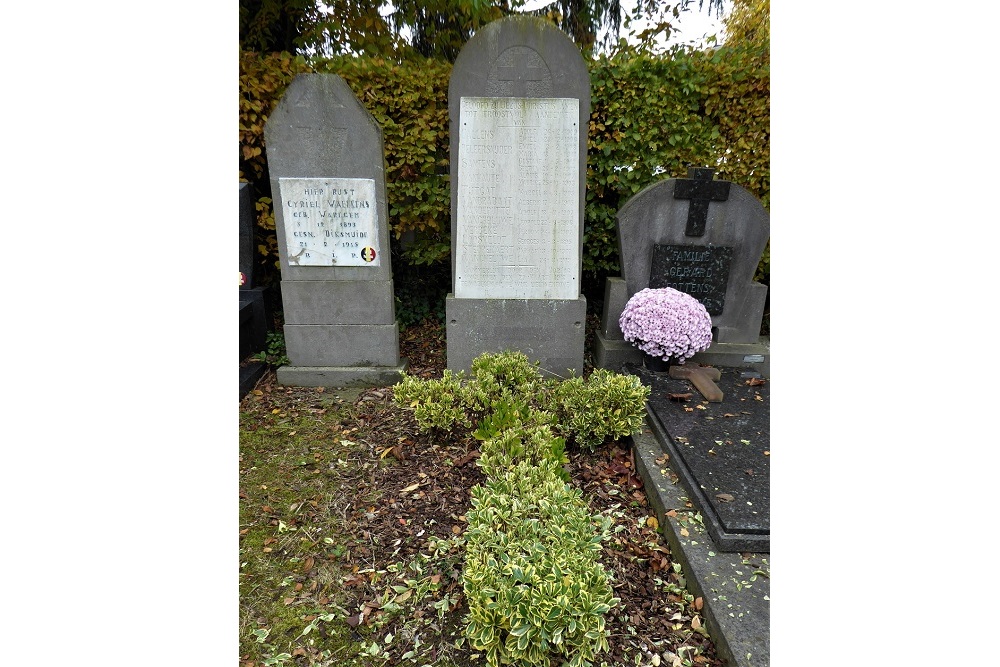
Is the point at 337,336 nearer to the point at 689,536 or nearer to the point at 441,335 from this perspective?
the point at 441,335

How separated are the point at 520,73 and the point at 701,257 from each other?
6.85 ft

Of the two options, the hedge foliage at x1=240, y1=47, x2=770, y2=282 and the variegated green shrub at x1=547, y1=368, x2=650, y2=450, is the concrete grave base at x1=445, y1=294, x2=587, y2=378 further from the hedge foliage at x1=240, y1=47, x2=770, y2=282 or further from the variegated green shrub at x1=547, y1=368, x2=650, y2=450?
the hedge foliage at x1=240, y1=47, x2=770, y2=282

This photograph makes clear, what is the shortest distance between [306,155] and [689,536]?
3544 mm

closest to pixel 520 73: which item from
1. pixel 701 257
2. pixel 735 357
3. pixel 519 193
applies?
pixel 519 193

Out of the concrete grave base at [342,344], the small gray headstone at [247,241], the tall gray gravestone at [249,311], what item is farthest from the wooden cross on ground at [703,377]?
the small gray headstone at [247,241]

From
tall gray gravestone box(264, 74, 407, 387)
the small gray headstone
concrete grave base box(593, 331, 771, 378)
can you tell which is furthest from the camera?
the small gray headstone

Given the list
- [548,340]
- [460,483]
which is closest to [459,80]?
[548,340]

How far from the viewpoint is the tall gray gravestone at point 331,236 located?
13.0 feet

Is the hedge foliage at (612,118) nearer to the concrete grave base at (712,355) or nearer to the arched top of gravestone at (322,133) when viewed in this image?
the concrete grave base at (712,355)

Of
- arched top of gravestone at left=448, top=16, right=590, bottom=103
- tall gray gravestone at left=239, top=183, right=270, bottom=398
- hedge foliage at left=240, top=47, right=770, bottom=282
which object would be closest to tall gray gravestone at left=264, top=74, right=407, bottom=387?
tall gray gravestone at left=239, top=183, right=270, bottom=398

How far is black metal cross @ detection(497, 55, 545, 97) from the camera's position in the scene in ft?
12.7

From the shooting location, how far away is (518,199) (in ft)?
13.4

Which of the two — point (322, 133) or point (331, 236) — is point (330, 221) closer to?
point (331, 236)

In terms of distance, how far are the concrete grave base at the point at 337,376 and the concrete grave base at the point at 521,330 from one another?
22.7 inches
